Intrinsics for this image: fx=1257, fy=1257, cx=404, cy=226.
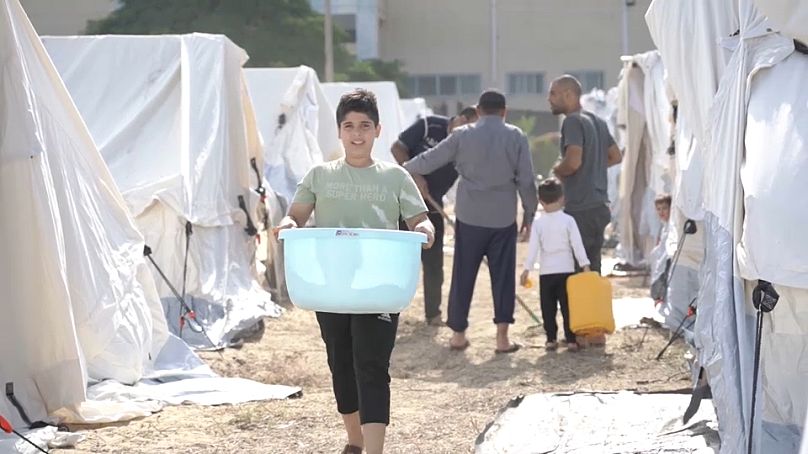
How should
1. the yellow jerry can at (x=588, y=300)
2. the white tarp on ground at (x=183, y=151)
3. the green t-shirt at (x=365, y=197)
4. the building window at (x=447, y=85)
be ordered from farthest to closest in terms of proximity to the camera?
the building window at (x=447, y=85)
the white tarp on ground at (x=183, y=151)
the yellow jerry can at (x=588, y=300)
the green t-shirt at (x=365, y=197)

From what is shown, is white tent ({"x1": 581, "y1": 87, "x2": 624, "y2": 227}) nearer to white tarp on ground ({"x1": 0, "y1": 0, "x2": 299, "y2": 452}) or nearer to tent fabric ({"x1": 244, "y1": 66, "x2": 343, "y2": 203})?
tent fabric ({"x1": 244, "y1": 66, "x2": 343, "y2": 203})

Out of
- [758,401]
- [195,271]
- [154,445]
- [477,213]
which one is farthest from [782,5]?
[195,271]

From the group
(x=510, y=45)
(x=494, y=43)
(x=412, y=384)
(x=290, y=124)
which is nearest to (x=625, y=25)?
(x=494, y=43)

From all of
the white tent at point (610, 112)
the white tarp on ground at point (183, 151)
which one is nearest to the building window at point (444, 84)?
the white tent at point (610, 112)

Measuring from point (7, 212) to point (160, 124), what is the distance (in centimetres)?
375

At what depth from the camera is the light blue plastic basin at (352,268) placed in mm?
4594

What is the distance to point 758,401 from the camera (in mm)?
4473

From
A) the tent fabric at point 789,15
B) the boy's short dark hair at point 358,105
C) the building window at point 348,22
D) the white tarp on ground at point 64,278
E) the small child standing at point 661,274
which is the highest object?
the building window at point 348,22

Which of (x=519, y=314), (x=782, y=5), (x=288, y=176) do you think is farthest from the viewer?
(x=288, y=176)

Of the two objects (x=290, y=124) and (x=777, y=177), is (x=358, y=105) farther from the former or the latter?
(x=290, y=124)

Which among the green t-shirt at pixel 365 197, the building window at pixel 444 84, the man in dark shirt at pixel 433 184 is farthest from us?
the building window at pixel 444 84

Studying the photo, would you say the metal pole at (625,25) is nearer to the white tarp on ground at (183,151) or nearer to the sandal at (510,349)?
the white tarp on ground at (183,151)

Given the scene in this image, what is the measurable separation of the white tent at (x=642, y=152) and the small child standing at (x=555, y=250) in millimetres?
3235

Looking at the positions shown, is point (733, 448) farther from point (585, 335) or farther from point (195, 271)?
point (195, 271)
